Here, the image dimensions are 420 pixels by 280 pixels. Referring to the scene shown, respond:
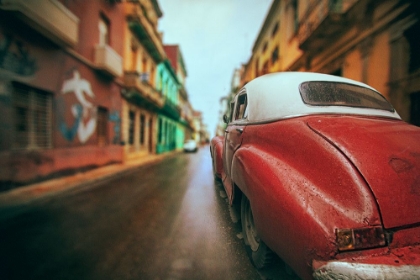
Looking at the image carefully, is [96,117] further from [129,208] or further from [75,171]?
[129,208]

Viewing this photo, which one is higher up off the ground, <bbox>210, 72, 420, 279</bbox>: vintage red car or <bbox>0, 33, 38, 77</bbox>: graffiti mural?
<bbox>0, 33, 38, 77</bbox>: graffiti mural

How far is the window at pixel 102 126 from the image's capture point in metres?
9.16

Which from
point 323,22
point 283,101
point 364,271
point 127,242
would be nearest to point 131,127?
point 323,22

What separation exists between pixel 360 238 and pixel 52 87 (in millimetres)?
7871

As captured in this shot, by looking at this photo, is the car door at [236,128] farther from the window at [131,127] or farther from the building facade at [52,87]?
the window at [131,127]

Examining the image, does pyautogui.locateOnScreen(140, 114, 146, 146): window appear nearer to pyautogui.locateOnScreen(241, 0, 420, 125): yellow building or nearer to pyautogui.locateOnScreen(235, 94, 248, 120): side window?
pyautogui.locateOnScreen(241, 0, 420, 125): yellow building

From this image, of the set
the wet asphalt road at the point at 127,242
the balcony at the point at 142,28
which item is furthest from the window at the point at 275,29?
the wet asphalt road at the point at 127,242

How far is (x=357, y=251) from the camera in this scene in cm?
104

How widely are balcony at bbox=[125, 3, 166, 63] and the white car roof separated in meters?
11.9

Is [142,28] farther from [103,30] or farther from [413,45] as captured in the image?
[413,45]

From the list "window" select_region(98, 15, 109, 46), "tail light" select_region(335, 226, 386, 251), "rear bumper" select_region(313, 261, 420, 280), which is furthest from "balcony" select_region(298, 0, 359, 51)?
"window" select_region(98, 15, 109, 46)

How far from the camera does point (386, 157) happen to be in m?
1.24

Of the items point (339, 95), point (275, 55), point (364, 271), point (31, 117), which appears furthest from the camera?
point (275, 55)

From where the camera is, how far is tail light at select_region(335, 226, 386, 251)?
1.03 m
